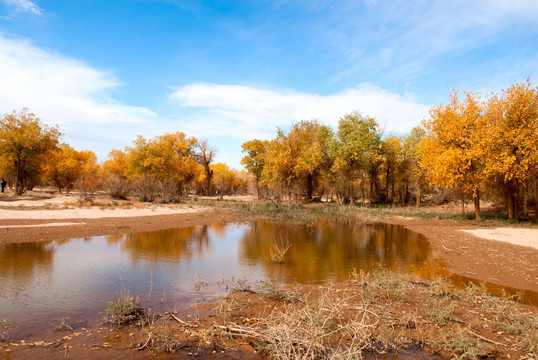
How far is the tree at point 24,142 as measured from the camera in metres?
33.9

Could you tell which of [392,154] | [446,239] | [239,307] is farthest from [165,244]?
[392,154]

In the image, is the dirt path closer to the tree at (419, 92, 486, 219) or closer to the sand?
the sand

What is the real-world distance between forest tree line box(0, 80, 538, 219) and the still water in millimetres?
9605

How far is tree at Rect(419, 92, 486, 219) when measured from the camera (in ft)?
77.3

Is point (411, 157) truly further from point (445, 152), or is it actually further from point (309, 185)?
point (445, 152)

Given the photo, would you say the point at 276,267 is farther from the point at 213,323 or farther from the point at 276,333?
the point at 276,333

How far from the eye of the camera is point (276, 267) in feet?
38.4

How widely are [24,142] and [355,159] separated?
35.9m

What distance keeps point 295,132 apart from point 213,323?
1440 inches

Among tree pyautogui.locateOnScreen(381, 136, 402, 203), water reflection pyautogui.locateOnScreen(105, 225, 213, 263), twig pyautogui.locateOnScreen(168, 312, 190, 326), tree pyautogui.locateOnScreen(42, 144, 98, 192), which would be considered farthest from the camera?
tree pyautogui.locateOnScreen(42, 144, 98, 192)

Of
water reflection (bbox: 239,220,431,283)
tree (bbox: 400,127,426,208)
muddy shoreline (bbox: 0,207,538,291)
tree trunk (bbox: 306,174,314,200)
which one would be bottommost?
water reflection (bbox: 239,220,431,283)

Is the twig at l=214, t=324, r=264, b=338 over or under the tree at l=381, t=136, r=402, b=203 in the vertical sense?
under

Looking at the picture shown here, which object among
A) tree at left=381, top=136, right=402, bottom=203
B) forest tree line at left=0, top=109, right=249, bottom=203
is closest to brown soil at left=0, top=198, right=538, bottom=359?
forest tree line at left=0, top=109, right=249, bottom=203

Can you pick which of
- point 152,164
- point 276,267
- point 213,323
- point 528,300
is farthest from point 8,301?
point 152,164
